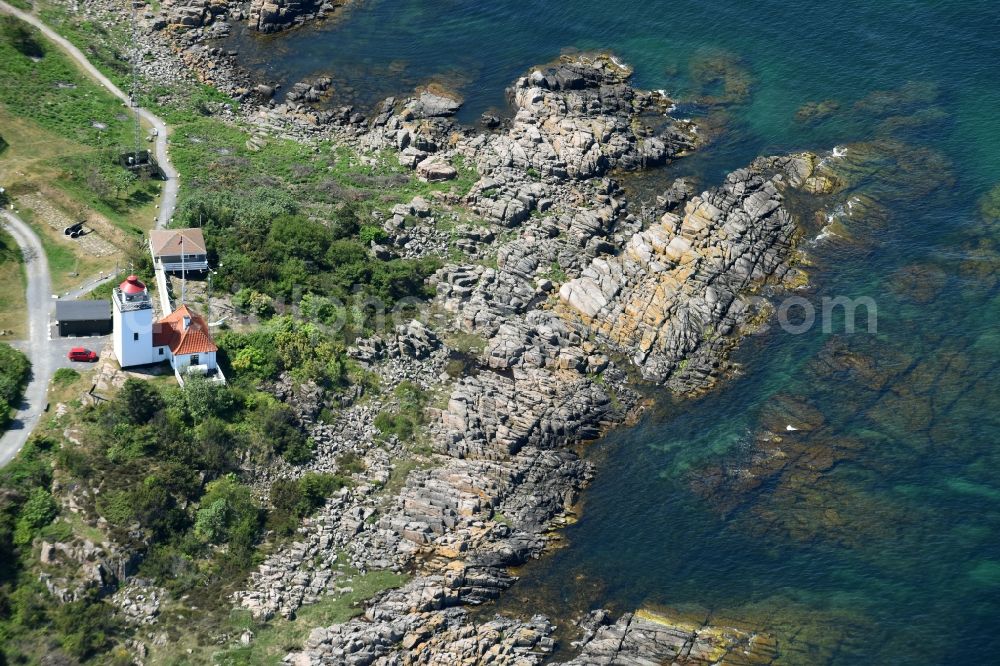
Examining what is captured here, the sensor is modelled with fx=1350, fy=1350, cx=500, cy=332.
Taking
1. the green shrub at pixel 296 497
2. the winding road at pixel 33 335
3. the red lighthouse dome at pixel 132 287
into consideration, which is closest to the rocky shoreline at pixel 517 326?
the green shrub at pixel 296 497

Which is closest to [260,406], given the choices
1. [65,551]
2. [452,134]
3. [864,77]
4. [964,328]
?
[65,551]

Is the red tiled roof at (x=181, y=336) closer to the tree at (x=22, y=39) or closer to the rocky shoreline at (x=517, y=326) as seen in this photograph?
the rocky shoreline at (x=517, y=326)

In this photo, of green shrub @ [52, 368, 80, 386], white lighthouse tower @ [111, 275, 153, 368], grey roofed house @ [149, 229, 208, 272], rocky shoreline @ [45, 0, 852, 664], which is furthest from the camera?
grey roofed house @ [149, 229, 208, 272]

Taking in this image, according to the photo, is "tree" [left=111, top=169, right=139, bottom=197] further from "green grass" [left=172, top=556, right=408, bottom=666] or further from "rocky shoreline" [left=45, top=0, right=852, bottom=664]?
"green grass" [left=172, top=556, right=408, bottom=666]

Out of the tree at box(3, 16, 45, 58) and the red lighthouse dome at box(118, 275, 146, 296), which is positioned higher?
the tree at box(3, 16, 45, 58)

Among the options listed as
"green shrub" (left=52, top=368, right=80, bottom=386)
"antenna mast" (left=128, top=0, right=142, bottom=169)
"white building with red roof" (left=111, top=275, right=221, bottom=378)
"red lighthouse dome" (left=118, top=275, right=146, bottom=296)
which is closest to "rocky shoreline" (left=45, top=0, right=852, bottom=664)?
"antenna mast" (left=128, top=0, right=142, bottom=169)

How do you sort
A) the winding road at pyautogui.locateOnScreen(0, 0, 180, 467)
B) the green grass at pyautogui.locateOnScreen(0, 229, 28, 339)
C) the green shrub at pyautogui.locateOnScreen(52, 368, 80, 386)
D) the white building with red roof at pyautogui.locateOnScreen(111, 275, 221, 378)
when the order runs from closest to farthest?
the winding road at pyautogui.locateOnScreen(0, 0, 180, 467), the white building with red roof at pyautogui.locateOnScreen(111, 275, 221, 378), the green shrub at pyautogui.locateOnScreen(52, 368, 80, 386), the green grass at pyautogui.locateOnScreen(0, 229, 28, 339)
